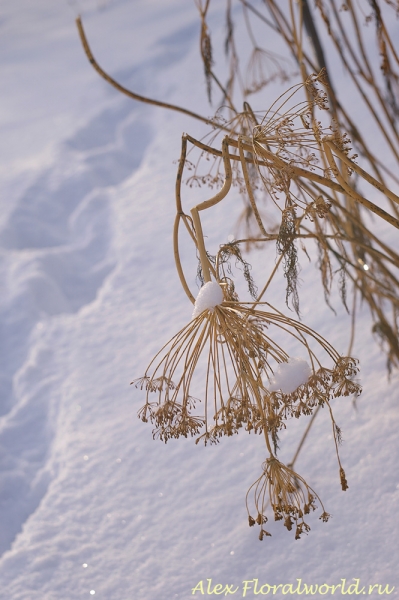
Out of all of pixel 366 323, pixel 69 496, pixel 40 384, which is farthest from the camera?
pixel 40 384

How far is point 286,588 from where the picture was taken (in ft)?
3.09

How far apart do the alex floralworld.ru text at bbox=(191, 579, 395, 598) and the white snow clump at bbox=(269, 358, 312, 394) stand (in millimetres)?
613

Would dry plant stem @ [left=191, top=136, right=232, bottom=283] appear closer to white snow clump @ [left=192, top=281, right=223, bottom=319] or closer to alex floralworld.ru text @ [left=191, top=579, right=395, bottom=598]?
white snow clump @ [left=192, top=281, right=223, bottom=319]

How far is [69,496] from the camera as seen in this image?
1277mm

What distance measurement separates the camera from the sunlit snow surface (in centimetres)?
102

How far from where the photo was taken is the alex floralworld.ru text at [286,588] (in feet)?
2.91

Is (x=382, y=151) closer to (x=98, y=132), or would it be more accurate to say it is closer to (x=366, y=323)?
(x=366, y=323)

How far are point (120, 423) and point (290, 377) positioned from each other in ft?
3.56

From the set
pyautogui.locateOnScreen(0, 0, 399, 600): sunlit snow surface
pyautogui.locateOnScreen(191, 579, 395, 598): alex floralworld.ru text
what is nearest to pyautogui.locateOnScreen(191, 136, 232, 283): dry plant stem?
pyautogui.locateOnScreen(0, 0, 399, 600): sunlit snow surface

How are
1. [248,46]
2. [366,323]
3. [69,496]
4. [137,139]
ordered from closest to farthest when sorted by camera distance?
[69,496], [366,323], [137,139], [248,46]

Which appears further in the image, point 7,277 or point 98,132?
point 98,132

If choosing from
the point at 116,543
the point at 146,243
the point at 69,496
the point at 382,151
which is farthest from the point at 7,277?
the point at 382,151

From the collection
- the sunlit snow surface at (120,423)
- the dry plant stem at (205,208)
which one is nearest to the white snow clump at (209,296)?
the dry plant stem at (205,208)

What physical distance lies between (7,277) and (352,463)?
5.56 feet
